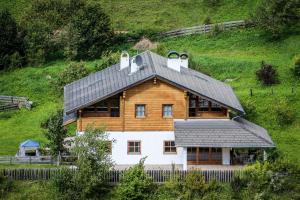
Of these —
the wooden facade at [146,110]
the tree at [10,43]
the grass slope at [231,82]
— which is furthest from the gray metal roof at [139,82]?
the tree at [10,43]

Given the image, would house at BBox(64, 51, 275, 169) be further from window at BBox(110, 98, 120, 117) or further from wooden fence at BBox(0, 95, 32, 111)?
wooden fence at BBox(0, 95, 32, 111)

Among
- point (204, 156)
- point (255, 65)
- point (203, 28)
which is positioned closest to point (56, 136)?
point (204, 156)

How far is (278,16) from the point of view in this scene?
79.4 meters

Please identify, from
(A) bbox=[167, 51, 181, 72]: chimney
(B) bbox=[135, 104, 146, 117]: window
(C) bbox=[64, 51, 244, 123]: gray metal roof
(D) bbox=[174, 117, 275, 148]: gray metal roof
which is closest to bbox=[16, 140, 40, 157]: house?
(C) bbox=[64, 51, 244, 123]: gray metal roof

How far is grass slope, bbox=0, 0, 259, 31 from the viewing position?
89.2m

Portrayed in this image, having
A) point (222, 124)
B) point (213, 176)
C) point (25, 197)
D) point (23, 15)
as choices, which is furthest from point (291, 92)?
point (23, 15)

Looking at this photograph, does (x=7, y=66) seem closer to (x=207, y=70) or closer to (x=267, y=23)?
(x=207, y=70)

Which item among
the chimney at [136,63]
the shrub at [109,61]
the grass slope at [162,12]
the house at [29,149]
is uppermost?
the grass slope at [162,12]

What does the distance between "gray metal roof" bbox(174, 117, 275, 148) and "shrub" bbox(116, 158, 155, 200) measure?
359 centimetres

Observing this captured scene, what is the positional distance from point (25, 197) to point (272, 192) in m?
16.8

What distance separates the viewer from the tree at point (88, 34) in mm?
80688

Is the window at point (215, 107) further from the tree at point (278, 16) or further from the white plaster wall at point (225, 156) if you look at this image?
the tree at point (278, 16)

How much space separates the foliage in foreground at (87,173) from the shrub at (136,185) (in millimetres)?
1474

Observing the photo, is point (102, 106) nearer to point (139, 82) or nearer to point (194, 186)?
point (139, 82)
